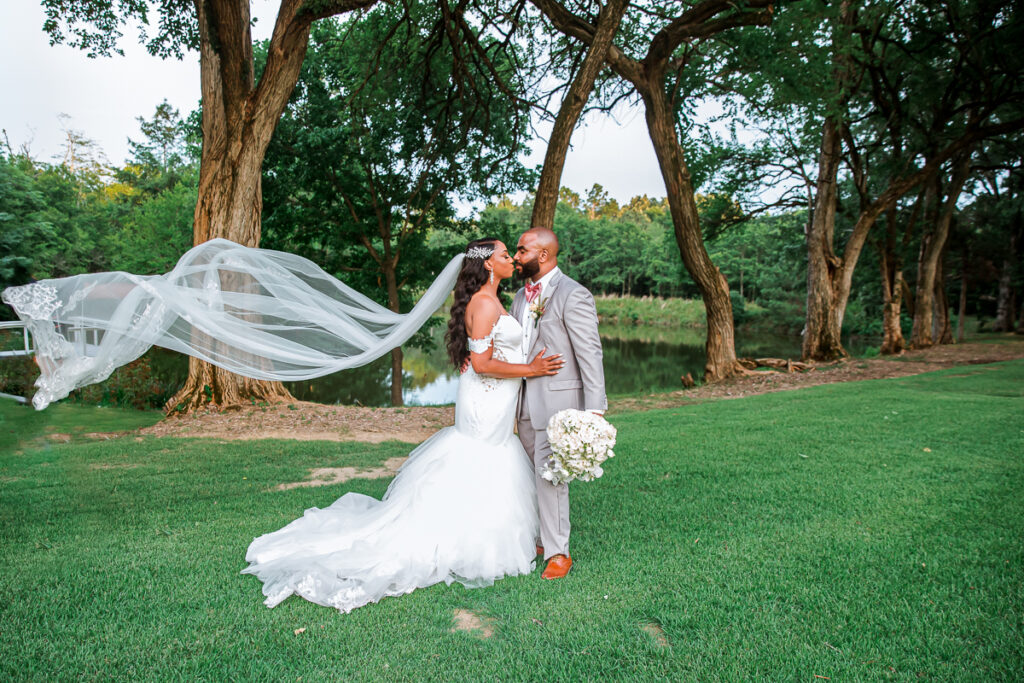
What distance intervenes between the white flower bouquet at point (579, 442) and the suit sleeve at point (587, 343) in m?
0.17

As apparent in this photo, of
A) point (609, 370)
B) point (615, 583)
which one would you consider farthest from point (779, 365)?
→ point (615, 583)

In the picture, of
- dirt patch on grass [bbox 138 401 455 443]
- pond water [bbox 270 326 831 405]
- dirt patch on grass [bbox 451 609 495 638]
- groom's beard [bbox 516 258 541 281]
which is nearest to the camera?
dirt patch on grass [bbox 451 609 495 638]

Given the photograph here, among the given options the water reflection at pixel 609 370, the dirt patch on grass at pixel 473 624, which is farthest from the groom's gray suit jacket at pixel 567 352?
the water reflection at pixel 609 370

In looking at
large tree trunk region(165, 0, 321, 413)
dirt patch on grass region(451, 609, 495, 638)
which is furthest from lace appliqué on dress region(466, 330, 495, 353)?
large tree trunk region(165, 0, 321, 413)

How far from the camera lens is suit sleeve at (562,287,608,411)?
3807mm

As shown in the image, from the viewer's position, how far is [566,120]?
8.99 meters

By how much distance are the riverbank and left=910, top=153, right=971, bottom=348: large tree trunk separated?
191 inches

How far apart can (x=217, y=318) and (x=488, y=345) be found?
221 cm

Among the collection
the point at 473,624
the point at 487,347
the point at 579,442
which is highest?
the point at 487,347

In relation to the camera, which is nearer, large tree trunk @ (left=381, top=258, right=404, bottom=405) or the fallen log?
the fallen log

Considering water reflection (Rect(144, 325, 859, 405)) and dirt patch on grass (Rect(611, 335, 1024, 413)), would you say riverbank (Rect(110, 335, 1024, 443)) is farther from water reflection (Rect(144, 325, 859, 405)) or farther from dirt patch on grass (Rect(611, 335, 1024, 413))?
water reflection (Rect(144, 325, 859, 405))

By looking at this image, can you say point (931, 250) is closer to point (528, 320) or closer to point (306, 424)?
point (306, 424)

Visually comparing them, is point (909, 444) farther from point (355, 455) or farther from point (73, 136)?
point (73, 136)

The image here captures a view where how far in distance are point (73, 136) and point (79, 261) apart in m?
26.3
